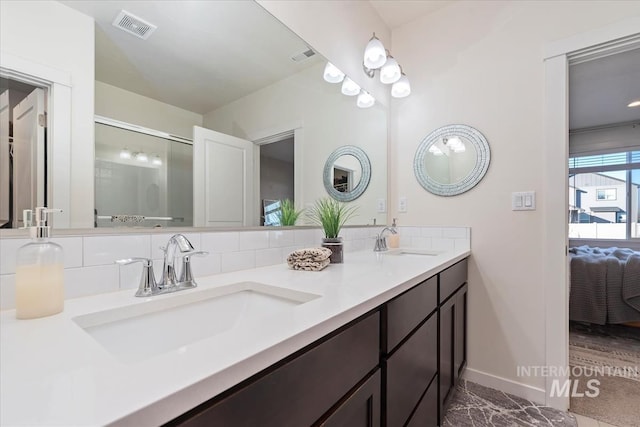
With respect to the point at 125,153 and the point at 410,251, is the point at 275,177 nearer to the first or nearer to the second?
the point at 125,153

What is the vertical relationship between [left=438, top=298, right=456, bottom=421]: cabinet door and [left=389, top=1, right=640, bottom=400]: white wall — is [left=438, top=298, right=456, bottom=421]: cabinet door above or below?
below

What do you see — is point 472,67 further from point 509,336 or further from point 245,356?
point 245,356

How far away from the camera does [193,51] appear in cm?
104

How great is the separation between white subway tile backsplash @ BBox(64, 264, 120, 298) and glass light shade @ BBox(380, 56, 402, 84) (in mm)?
1884

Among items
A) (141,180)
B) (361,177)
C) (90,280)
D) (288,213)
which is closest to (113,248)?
(90,280)

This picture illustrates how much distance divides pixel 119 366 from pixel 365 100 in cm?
201

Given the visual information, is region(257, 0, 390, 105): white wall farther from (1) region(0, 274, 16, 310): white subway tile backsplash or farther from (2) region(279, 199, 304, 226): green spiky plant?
(1) region(0, 274, 16, 310): white subway tile backsplash

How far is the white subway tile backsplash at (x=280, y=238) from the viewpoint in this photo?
1300 millimetres

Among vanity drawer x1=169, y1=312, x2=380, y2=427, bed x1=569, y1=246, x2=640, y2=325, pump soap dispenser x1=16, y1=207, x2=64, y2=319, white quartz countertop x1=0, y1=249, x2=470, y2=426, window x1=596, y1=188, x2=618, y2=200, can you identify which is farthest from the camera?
window x1=596, y1=188, x2=618, y2=200

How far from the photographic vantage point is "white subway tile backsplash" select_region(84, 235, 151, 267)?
2.55 ft

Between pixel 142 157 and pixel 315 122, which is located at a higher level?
pixel 315 122

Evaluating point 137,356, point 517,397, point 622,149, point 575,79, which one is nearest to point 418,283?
point 137,356

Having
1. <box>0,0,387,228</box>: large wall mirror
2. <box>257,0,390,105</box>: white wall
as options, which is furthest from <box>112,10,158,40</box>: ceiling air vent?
<box>257,0,390,105</box>: white wall

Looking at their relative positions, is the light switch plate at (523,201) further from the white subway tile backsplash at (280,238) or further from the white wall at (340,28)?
the white subway tile backsplash at (280,238)
